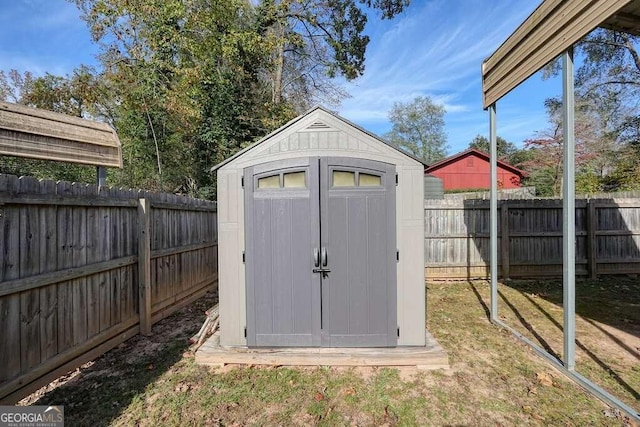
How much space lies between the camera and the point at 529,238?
754cm

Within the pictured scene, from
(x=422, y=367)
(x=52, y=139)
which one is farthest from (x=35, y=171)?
(x=422, y=367)

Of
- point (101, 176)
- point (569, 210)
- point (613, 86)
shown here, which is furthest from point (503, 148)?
point (101, 176)

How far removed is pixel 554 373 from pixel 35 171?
496 inches

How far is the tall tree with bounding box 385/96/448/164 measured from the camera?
37044mm

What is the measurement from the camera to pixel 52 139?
2852mm

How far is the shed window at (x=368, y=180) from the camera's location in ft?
12.2

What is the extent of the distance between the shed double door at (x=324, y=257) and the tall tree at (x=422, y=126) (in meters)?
35.6

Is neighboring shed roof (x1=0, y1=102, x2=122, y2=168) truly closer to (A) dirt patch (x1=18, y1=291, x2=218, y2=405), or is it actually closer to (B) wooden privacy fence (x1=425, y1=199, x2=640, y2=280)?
(A) dirt patch (x1=18, y1=291, x2=218, y2=405)

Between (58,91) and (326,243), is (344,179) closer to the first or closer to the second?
(326,243)

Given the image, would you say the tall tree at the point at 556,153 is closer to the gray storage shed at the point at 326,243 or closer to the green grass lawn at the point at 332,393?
the gray storage shed at the point at 326,243

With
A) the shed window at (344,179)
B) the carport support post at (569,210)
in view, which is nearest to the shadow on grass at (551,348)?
the carport support post at (569,210)

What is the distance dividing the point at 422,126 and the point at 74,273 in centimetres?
3943

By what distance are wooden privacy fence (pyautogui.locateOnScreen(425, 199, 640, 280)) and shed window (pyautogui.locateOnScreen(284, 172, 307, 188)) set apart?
486cm

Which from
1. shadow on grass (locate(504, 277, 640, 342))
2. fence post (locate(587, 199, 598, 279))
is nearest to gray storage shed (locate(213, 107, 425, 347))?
shadow on grass (locate(504, 277, 640, 342))
